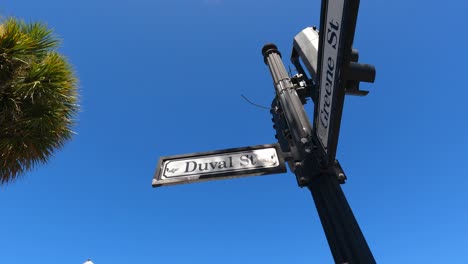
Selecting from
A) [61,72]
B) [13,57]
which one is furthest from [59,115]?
[13,57]

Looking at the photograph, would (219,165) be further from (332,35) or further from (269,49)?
(269,49)

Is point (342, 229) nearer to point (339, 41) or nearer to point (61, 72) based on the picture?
point (339, 41)

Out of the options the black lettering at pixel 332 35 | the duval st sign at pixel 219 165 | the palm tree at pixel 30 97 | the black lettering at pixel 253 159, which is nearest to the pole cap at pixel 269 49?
the duval st sign at pixel 219 165

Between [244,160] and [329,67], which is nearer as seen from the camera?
[329,67]

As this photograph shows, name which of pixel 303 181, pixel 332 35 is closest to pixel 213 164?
pixel 303 181

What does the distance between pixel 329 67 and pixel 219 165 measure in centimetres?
130

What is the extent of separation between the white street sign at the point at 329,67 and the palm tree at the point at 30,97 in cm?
522

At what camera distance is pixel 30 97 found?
5379mm

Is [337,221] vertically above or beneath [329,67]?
beneath

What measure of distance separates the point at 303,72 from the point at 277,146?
1.23m

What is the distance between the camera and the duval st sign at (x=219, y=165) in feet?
8.28

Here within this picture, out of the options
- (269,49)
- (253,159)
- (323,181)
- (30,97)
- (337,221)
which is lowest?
(337,221)

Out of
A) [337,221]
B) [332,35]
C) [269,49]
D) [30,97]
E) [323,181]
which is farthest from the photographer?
[30,97]

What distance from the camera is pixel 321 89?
2027mm
